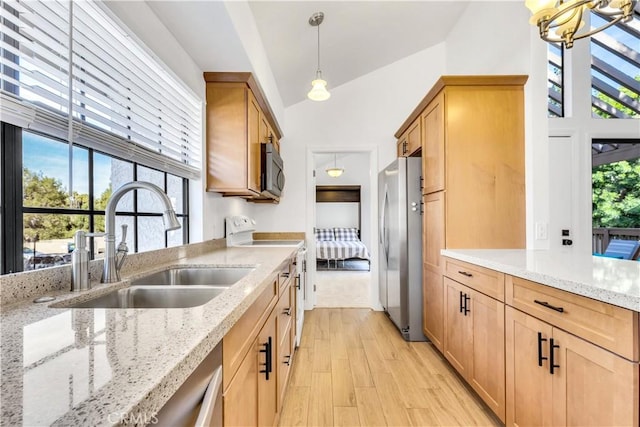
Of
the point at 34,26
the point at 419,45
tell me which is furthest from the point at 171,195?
the point at 419,45

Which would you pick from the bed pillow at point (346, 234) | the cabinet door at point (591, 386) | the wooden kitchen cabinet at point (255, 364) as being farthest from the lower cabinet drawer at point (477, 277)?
the bed pillow at point (346, 234)

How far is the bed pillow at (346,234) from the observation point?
7925mm

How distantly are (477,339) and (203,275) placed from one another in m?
1.66

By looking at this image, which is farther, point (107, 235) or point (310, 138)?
point (310, 138)

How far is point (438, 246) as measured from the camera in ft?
7.80

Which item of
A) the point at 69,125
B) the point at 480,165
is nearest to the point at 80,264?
the point at 69,125

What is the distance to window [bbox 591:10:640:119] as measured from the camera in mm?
2980

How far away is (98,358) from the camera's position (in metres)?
Result: 0.50

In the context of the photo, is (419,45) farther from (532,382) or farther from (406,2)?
(532,382)

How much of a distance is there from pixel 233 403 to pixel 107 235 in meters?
0.74

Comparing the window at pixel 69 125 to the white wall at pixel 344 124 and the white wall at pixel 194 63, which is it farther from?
the white wall at pixel 344 124

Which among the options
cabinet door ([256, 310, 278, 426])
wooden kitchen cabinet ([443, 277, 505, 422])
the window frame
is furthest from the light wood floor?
the window frame

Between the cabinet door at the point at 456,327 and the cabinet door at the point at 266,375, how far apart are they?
1.26m

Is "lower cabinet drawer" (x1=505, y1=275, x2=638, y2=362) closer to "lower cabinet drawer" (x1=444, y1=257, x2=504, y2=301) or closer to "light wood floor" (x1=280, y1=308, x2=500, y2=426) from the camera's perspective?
"lower cabinet drawer" (x1=444, y1=257, x2=504, y2=301)
